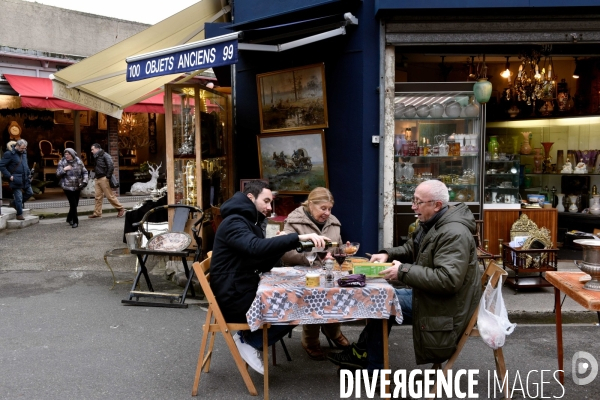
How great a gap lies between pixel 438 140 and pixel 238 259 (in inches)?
178

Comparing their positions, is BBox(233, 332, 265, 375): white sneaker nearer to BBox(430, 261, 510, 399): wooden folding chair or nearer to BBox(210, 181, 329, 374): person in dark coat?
BBox(210, 181, 329, 374): person in dark coat

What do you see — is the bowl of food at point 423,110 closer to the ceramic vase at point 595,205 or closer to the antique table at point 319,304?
the ceramic vase at point 595,205

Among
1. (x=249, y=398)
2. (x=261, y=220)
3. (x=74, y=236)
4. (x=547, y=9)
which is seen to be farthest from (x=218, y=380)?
(x=74, y=236)

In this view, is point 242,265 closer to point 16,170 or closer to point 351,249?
point 351,249

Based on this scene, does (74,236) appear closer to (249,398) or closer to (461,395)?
(249,398)

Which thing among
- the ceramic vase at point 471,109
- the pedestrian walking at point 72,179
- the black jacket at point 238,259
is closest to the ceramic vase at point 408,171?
the ceramic vase at point 471,109

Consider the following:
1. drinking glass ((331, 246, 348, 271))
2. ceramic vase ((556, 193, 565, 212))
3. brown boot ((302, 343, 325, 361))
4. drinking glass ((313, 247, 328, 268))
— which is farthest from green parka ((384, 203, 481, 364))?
ceramic vase ((556, 193, 565, 212))

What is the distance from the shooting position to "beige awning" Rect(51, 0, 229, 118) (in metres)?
7.62

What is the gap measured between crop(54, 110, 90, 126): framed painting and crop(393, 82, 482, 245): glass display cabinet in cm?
1185

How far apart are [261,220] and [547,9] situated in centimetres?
440

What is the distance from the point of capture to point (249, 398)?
3949mm

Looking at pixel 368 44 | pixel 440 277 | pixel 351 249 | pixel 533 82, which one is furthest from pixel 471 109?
pixel 440 277

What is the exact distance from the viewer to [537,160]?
9.18 meters

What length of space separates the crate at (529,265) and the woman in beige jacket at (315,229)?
2.83 m
